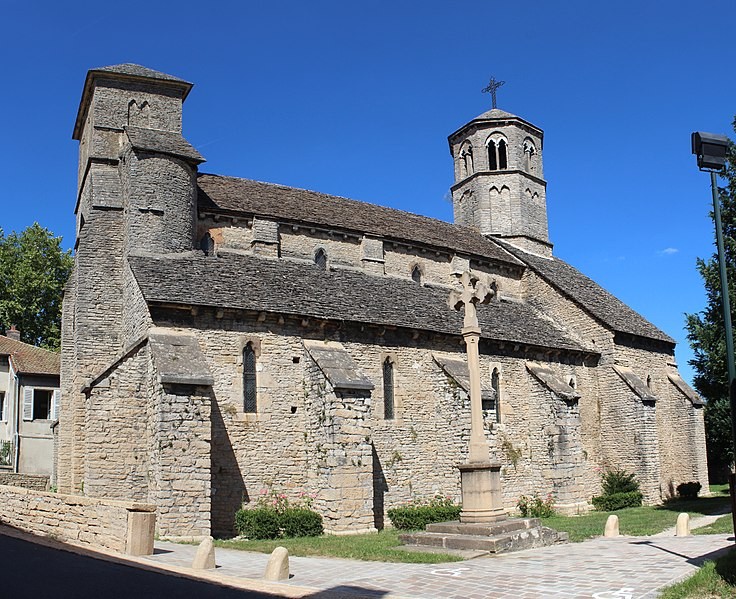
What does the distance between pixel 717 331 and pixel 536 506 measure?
26.5 feet

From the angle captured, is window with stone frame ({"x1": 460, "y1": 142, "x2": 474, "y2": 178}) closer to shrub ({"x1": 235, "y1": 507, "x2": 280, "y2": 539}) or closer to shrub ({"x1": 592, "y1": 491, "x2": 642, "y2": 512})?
shrub ({"x1": 592, "y1": 491, "x2": 642, "y2": 512})

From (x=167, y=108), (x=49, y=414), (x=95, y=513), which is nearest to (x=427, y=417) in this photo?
(x=95, y=513)

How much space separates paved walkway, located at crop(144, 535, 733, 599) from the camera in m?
10.2

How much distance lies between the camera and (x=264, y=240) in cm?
2522

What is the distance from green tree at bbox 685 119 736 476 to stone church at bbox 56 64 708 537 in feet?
13.1

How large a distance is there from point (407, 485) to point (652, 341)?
52.5 feet

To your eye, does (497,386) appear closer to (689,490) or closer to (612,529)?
(612,529)

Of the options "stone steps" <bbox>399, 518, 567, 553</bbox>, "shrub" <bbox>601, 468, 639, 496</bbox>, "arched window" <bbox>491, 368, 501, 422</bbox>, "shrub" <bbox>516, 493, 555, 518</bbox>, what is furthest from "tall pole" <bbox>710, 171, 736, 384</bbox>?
"shrub" <bbox>601, 468, 639, 496</bbox>

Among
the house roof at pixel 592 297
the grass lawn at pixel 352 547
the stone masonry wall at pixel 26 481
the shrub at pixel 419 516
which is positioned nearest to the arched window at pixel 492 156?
the house roof at pixel 592 297

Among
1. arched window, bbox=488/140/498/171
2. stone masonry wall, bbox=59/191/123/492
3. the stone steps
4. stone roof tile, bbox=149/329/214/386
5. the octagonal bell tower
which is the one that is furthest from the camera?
arched window, bbox=488/140/498/171

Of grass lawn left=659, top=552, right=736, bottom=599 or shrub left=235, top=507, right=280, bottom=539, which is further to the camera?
shrub left=235, top=507, right=280, bottom=539

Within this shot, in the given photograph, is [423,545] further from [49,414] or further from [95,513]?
[49,414]

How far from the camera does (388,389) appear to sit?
75.7 ft

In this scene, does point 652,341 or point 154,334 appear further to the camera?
point 652,341
